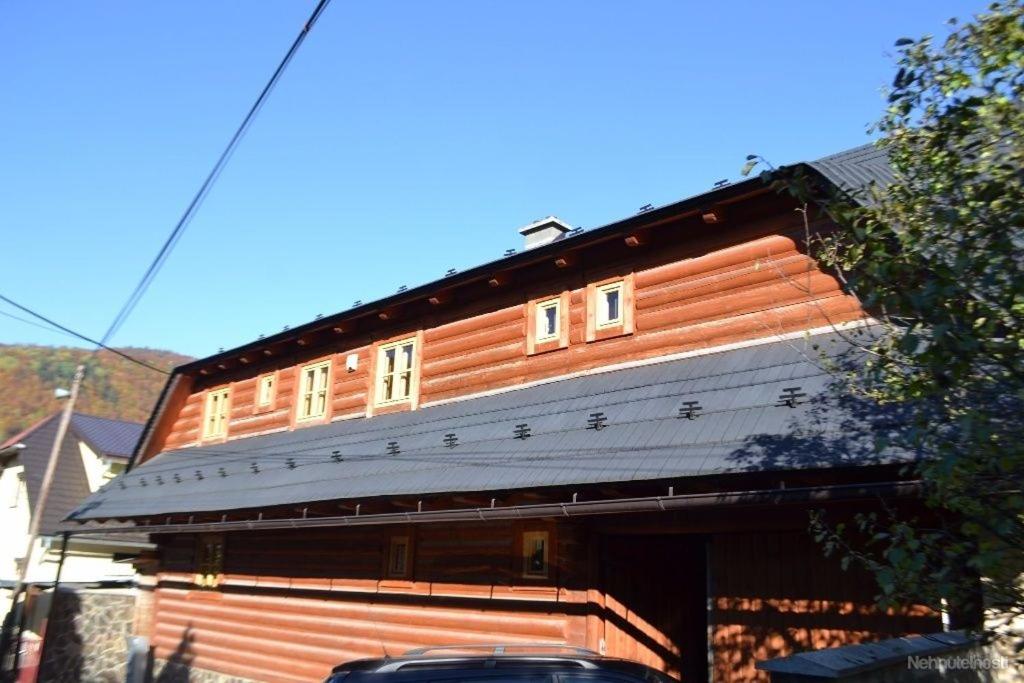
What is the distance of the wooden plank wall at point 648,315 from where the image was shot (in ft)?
34.4

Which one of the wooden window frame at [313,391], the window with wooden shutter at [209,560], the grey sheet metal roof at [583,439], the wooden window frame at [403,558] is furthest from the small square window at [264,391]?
the wooden window frame at [403,558]

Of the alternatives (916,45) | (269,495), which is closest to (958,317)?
(916,45)

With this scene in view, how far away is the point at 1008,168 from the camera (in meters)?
5.20

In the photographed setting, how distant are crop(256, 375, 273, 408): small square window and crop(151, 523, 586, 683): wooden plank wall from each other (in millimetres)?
3280

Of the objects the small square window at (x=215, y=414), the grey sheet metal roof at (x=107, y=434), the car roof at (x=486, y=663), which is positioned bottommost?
the car roof at (x=486, y=663)

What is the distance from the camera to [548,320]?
44.7 ft

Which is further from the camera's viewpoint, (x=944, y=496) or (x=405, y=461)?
(x=405, y=461)

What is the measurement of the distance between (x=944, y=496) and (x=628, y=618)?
6.33m

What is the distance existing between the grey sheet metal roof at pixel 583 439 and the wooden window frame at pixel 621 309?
0.69 metres

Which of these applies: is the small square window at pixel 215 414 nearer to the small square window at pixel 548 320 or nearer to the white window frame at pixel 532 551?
the small square window at pixel 548 320

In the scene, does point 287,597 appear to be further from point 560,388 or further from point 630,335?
point 630,335

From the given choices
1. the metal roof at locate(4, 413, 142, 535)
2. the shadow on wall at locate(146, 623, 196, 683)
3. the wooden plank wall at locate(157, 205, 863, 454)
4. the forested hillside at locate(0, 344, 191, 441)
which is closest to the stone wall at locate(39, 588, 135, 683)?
the shadow on wall at locate(146, 623, 196, 683)

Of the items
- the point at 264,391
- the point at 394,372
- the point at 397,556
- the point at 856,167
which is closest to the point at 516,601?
the point at 397,556

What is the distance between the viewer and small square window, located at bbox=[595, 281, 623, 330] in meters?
12.6
